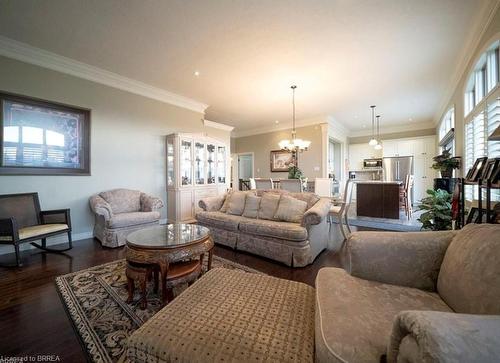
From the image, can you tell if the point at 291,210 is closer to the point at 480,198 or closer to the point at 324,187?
the point at 480,198

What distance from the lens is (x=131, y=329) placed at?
58.5 inches

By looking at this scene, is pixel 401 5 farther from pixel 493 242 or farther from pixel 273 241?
pixel 273 241

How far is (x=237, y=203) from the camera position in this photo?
3.52 m

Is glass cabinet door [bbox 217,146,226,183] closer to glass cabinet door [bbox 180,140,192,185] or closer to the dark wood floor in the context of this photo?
glass cabinet door [bbox 180,140,192,185]

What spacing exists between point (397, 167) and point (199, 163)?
7.20 m

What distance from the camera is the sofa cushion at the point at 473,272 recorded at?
80cm

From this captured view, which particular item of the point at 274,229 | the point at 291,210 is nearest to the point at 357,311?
the point at 274,229

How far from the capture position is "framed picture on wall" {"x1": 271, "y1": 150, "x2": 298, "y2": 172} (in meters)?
7.37

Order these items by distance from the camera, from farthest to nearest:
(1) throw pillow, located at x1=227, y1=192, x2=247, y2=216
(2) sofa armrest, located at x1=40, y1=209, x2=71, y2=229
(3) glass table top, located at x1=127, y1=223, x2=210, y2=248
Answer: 1. (1) throw pillow, located at x1=227, y1=192, x2=247, y2=216
2. (2) sofa armrest, located at x1=40, y1=209, x2=71, y2=229
3. (3) glass table top, located at x1=127, y1=223, x2=210, y2=248

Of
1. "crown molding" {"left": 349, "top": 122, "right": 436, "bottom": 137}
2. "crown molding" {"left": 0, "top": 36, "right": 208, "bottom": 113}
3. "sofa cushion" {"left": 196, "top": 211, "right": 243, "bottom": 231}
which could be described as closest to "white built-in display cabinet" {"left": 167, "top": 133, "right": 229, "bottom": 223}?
"crown molding" {"left": 0, "top": 36, "right": 208, "bottom": 113}

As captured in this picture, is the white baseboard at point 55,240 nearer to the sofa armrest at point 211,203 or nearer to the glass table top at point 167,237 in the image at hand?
the sofa armrest at point 211,203

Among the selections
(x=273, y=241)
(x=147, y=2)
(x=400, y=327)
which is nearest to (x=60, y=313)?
(x=273, y=241)

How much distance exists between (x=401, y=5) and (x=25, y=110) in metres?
5.17

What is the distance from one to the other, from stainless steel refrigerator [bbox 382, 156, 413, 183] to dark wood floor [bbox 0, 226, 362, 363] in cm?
643
